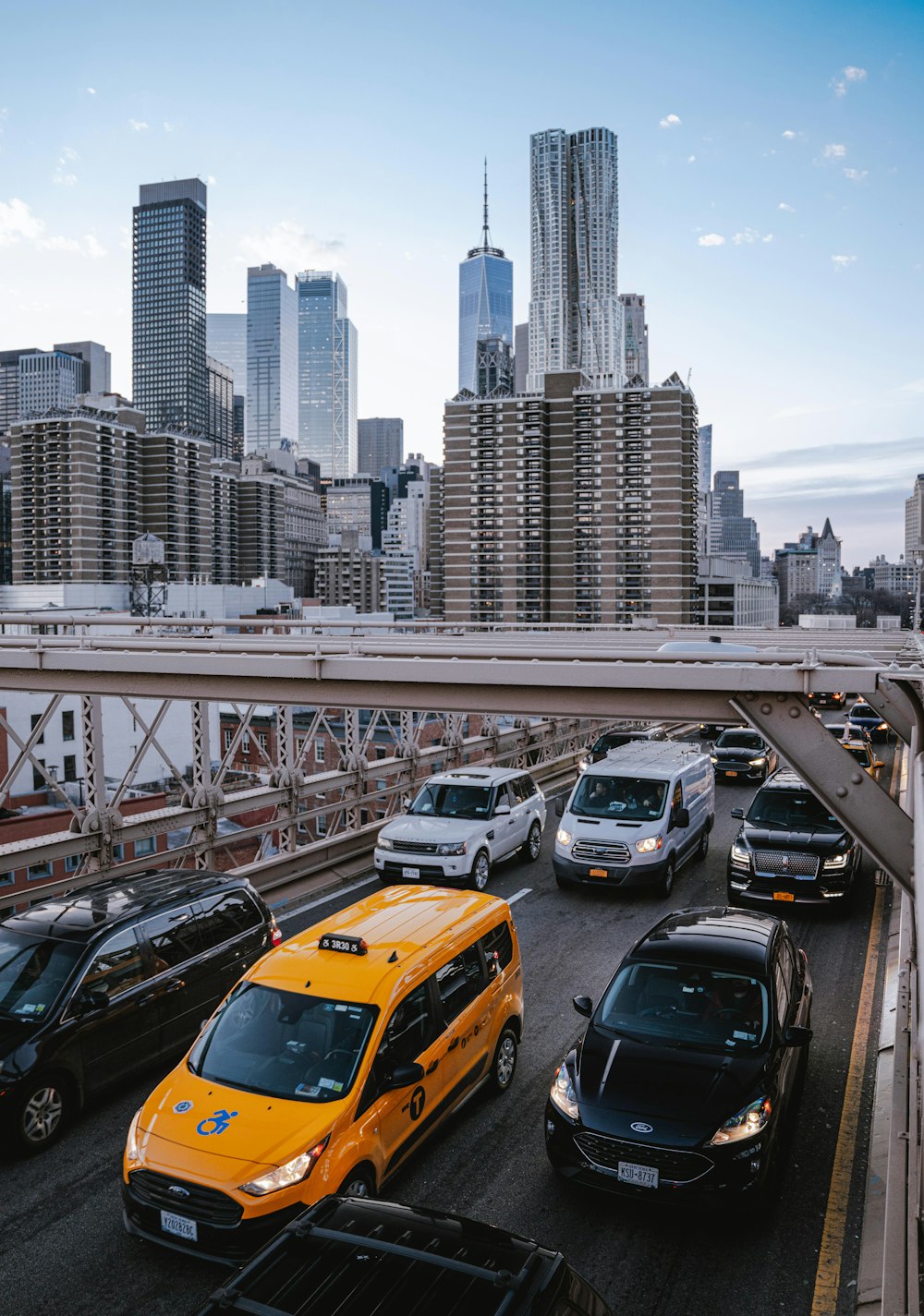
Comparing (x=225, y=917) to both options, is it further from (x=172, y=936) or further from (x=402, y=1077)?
(x=402, y=1077)

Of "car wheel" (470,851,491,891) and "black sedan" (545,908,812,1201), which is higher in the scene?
"black sedan" (545,908,812,1201)

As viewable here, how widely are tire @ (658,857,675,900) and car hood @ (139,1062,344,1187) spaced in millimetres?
8661

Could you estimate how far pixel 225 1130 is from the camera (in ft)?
19.9

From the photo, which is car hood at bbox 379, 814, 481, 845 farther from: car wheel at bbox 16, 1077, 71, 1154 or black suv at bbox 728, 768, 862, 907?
car wheel at bbox 16, 1077, 71, 1154

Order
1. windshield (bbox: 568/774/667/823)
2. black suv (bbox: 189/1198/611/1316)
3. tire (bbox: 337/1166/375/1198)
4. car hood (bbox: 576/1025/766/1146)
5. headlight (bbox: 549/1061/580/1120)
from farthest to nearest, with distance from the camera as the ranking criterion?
windshield (bbox: 568/774/667/823) → headlight (bbox: 549/1061/580/1120) → car hood (bbox: 576/1025/766/1146) → tire (bbox: 337/1166/375/1198) → black suv (bbox: 189/1198/611/1316)

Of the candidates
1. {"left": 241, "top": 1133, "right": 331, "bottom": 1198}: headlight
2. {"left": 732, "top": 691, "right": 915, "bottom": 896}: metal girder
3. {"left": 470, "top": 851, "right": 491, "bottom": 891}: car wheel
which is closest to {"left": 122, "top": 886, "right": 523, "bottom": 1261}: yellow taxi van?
{"left": 241, "top": 1133, "right": 331, "bottom": 1198}: headlight

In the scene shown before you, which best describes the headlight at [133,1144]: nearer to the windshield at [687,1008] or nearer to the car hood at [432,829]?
the windshield at [687,1008]

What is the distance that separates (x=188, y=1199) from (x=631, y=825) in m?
9.39

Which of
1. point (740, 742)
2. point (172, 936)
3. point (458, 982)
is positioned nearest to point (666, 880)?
point (458, 982)

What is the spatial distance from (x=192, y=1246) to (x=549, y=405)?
133938 mm

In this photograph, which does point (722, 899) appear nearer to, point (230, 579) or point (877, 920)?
point (877, 920)

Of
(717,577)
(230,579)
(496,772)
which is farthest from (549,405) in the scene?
(496,772)

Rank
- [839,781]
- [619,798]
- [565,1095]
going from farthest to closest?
[619,798] < [839,781] < [565,1095]

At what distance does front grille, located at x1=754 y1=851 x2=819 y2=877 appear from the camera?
1300 cm
